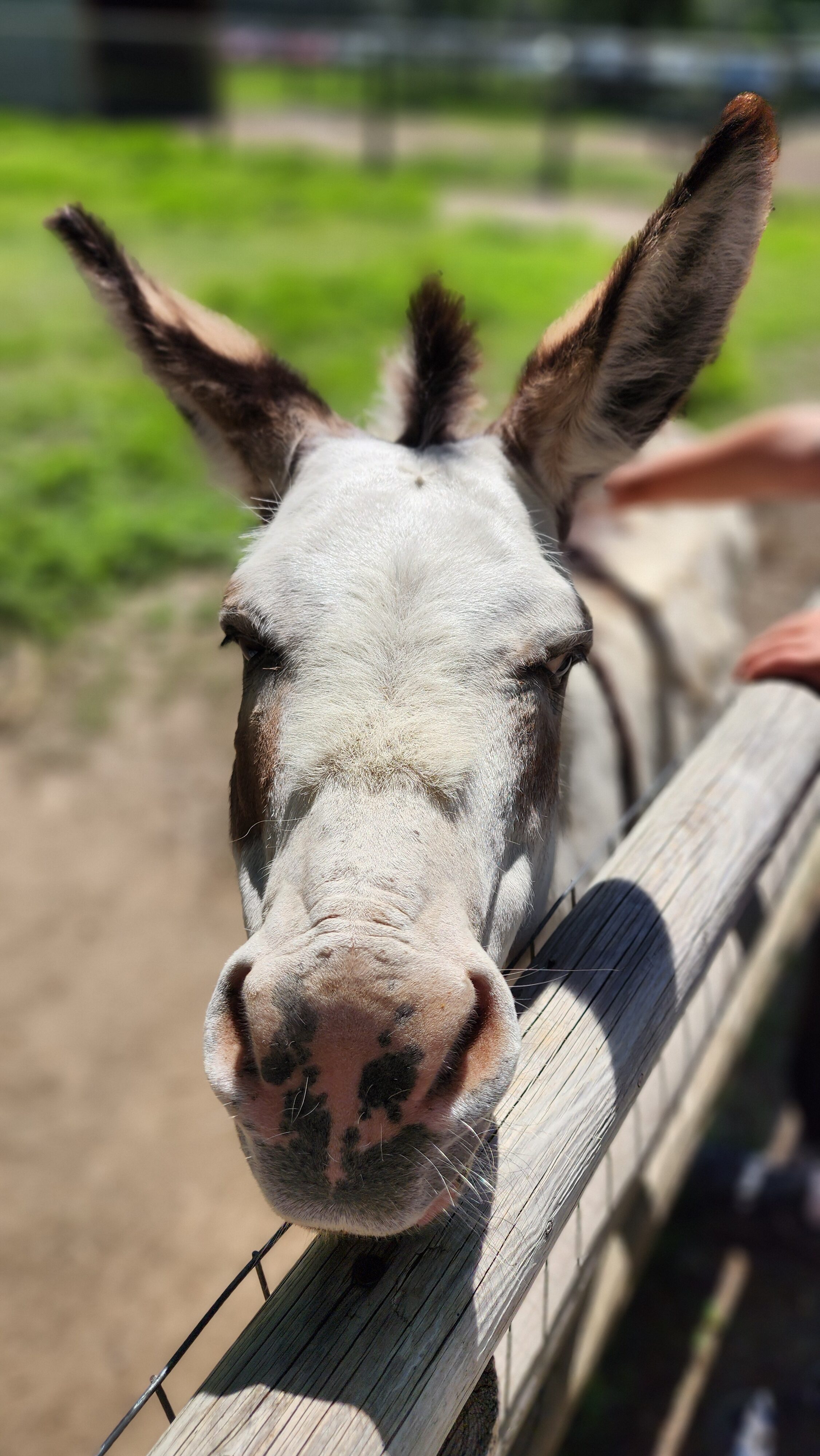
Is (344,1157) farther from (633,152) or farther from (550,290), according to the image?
(633,152)

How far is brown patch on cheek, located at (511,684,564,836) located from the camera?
160 centimetres

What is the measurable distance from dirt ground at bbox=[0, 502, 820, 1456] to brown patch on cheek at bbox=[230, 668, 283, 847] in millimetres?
2186

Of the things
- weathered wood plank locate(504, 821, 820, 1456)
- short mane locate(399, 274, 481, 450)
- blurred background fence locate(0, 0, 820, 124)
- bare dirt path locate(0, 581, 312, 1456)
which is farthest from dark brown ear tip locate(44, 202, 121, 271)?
blurred background fence locate(0, 0, 820, 124)

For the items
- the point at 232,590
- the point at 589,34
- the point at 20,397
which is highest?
the point at 589,34

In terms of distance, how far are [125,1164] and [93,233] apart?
3129 millimetres

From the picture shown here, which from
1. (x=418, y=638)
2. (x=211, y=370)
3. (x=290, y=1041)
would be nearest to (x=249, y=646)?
(x=418, y=638)

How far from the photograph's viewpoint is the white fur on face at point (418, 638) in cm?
142

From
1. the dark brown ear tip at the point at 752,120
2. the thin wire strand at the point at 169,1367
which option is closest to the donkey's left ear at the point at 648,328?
the dark brown ear tip at the point at 752,120

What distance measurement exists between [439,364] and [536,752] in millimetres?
916

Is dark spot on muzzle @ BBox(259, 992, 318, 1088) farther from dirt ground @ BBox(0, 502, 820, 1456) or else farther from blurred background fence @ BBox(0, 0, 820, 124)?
blurred background fence @ BBox(0, 0, 820, 124)

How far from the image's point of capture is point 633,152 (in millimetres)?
19938

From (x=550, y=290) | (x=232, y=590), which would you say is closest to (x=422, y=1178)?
(x=232, y=590)

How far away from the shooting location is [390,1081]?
3.82ft

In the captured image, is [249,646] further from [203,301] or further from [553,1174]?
[203,301]
